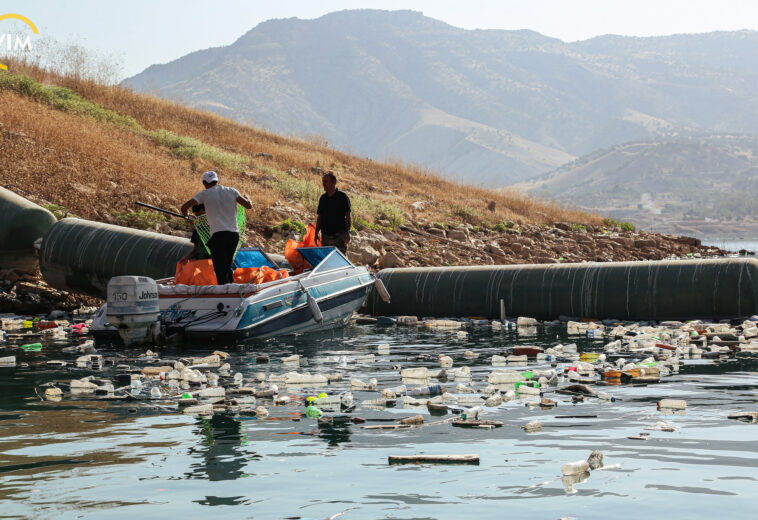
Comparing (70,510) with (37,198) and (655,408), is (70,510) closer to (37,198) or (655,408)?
(655,408)

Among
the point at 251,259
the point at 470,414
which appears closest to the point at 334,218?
the point at 251,259

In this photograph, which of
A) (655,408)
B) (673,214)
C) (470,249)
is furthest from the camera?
(673,214)

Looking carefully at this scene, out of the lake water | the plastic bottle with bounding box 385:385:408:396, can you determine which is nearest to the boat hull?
the lake water

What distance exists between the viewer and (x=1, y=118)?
89.7 ft

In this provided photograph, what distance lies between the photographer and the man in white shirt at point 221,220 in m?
13.5

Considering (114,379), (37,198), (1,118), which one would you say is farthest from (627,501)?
(1,118)

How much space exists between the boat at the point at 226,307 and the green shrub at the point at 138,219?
756 cm

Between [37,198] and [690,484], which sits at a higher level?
[37,198]

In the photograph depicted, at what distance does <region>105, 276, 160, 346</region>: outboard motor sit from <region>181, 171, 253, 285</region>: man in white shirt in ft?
4.94

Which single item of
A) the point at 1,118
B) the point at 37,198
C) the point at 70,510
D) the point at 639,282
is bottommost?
the point at 70,510

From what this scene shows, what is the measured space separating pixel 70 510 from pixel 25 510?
246 millimetres

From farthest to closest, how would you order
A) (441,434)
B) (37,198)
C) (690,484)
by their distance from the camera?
A: 1. (37,198)
2. (441,434)
3. (690,484)

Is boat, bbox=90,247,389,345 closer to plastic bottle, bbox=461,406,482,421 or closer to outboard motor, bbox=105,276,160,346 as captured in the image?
outboard motor, bbox=105,276,160,346

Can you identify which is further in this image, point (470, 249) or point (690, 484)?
point (470, 249)
